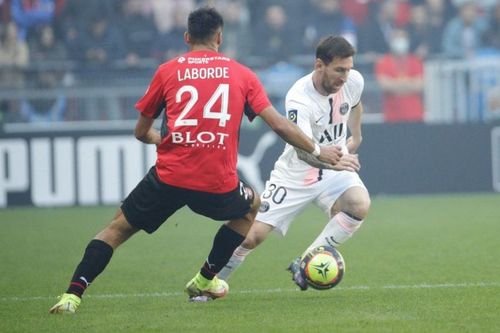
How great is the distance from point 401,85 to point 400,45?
115 cm

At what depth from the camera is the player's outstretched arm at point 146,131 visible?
7.93 m

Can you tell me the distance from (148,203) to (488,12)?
15.7 m

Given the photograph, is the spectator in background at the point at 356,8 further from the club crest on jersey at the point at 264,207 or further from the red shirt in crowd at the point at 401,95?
the club crest on jersey at the point at 264,207

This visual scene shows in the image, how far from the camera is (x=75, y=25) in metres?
20.6

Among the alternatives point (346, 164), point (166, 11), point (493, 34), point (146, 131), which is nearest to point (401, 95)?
point (493, 34)

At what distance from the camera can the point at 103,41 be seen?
20.4 meters

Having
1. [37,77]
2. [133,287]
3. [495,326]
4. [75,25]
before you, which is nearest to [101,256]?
[133,287]

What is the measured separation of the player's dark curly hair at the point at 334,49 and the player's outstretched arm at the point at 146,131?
1.72 metres

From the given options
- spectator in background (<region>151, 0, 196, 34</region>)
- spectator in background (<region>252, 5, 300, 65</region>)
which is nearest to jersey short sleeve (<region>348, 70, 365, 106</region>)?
spectator in background (<region>252, 5, 300, 65</region>)

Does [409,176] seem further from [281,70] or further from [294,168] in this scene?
[294,168]

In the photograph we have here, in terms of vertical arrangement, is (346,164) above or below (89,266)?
above

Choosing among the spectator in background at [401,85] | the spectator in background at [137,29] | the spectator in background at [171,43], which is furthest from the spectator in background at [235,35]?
the spectator in background at [401,85]

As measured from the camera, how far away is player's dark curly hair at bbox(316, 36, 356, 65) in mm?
8922

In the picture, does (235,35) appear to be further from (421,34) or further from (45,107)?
(45,107)
